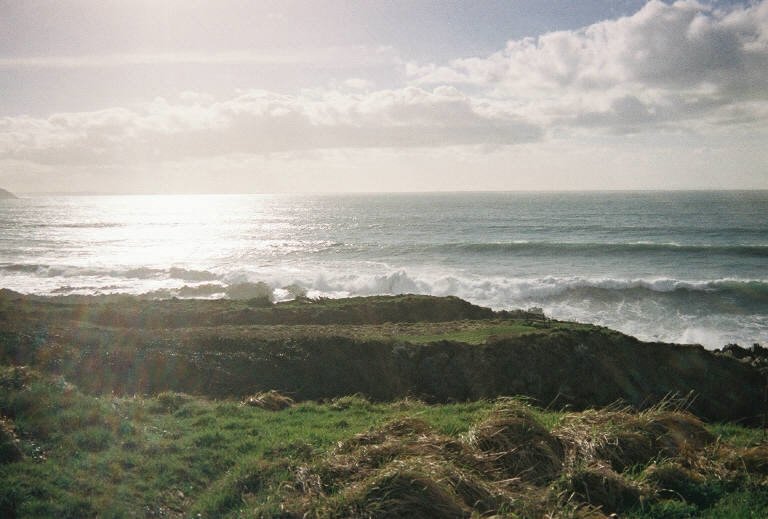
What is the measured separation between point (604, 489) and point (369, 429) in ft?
10.3

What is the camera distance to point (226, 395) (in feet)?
40.1

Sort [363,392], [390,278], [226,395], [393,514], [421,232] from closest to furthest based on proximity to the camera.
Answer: [393,514]
[226,395]
[363,392]
[390,278]
[421,232]

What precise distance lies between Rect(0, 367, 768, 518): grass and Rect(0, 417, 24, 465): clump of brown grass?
10cm

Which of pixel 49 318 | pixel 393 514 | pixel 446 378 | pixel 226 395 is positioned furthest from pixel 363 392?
pixel 49 318

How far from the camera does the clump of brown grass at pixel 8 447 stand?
20.0 ft

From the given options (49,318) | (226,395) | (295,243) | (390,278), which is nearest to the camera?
(226,395)

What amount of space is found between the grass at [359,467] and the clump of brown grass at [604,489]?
0.05 feet

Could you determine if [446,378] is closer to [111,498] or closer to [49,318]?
[111,498]

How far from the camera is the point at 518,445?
6379 millimetres

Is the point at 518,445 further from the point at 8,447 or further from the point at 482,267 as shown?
the point at 482,267

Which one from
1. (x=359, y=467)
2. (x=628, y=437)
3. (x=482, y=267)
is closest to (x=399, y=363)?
(x=628, y=437)

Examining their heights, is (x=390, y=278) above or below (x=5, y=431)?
below

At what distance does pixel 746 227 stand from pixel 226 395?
67.9 meters

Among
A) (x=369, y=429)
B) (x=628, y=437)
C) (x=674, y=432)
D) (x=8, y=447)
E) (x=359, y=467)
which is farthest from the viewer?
(x=369, y=429)
